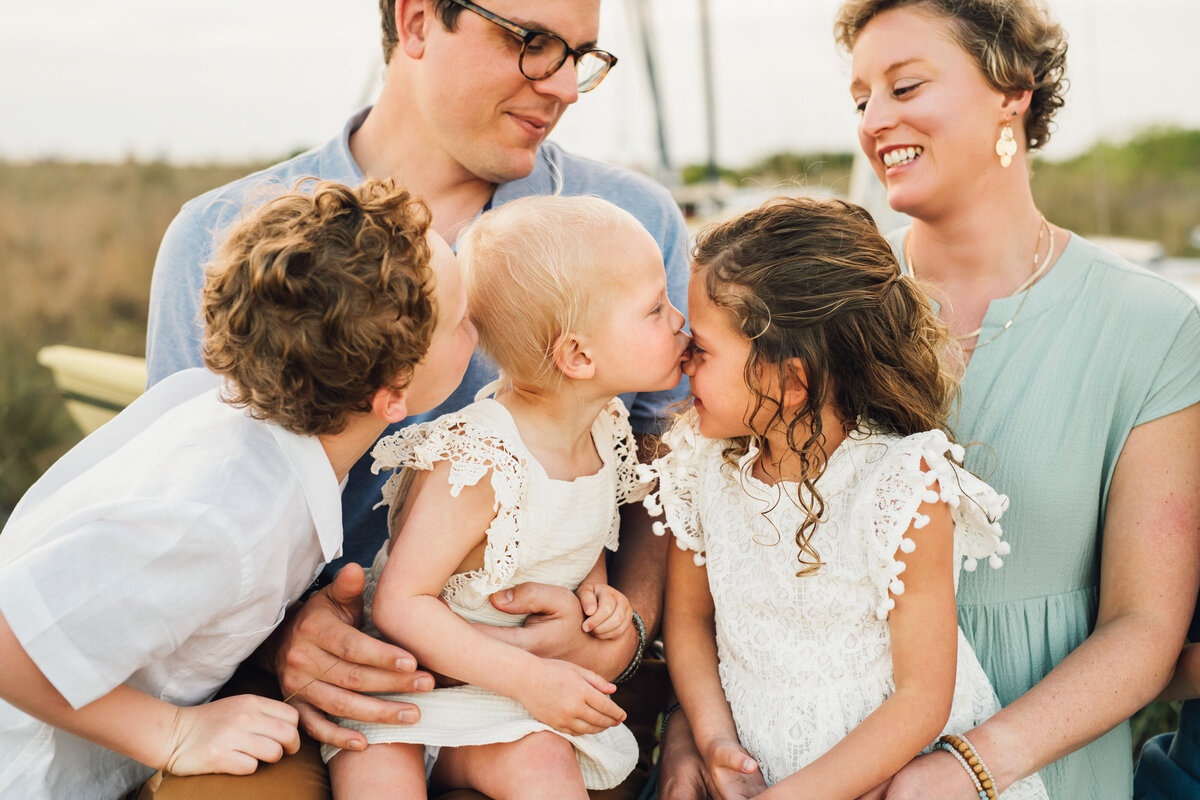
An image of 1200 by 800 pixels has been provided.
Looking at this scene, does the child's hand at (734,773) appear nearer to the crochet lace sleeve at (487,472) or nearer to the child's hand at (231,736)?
the crochet lace sleeve at (487,472)

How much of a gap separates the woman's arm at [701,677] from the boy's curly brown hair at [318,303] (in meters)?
0.76

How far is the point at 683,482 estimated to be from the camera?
196 centimetres

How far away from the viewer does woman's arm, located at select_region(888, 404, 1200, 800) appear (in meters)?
1.66

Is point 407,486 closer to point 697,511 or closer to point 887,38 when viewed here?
point 697,511

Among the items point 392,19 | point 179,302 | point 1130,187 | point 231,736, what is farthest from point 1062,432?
point 1130,187

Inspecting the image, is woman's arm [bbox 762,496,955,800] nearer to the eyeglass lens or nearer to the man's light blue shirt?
the man's light blue shirt

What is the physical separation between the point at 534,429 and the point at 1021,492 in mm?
971

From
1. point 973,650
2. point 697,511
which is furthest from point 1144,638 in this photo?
point 697,511

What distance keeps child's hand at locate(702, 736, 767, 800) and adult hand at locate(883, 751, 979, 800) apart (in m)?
0.21

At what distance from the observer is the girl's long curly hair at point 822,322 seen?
164 centimetres

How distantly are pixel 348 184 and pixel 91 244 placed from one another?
7084mm

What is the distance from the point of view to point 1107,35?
1065cm

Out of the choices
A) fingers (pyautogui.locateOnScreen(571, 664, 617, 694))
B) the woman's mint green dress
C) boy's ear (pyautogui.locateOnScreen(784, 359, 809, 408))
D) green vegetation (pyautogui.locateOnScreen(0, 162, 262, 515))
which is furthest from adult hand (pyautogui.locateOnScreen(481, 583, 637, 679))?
green vegetation (pyautogui.locateOnScreen(0, 162, 262, 515))

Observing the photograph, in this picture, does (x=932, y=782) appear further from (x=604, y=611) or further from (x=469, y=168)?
(x=469, y=168)
